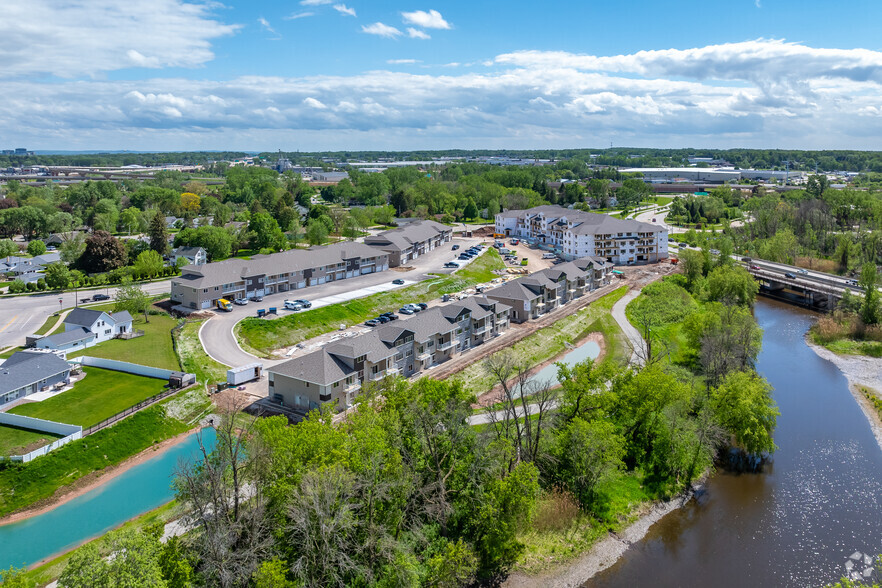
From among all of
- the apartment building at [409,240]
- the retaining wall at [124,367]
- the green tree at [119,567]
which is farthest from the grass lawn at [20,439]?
the apartment building at [409,240]

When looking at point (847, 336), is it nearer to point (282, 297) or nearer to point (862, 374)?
point (862, 374)

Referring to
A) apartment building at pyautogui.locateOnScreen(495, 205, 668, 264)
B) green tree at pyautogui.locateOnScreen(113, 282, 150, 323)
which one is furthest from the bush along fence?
apartment building at pyautogui.locateOnScreen(495, 205, 668, 264)

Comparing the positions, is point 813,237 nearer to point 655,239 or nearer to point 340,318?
point 655,239

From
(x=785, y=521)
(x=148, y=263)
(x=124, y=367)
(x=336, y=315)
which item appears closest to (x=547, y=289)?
(x=336, y=315)

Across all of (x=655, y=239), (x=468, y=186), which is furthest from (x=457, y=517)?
(x=468, y=186)

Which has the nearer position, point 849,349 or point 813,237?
point 849,349

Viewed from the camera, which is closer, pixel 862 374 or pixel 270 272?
pixel 862 374
